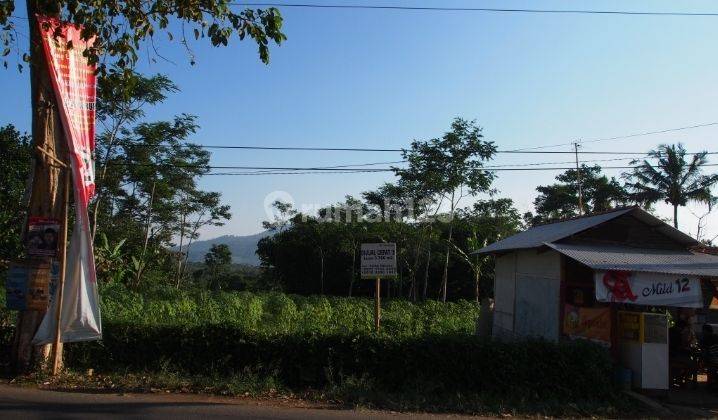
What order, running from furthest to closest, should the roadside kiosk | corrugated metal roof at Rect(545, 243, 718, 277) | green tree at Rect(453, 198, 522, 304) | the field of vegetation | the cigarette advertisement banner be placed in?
1. green tree at Rect(453, 198, 522, 304)
2. the cigarette advertisement banner
3. corrugated metal roof at Rect(545, 243, 718, 277)
4. the roadside kiosk
5. the field of vegetation

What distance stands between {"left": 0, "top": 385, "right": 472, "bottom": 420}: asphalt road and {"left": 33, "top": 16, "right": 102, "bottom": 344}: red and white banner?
3.62 feet

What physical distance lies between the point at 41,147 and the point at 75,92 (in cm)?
107

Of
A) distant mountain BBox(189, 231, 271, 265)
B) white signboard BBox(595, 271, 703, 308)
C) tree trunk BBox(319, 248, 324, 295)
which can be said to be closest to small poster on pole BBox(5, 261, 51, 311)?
white signboard BBox(595, 271, 703, 308)

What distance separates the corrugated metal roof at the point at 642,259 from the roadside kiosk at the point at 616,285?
17mm

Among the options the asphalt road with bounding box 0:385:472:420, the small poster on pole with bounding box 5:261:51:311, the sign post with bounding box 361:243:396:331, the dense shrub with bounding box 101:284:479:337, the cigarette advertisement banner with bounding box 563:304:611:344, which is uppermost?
the sign post with bounding box 361:243:396:331

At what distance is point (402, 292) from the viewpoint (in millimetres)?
40188

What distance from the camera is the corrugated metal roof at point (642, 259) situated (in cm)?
1002

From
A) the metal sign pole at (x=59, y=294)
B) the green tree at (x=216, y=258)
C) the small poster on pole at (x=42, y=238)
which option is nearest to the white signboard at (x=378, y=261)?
the metal sign pole at (x=59, y=294)

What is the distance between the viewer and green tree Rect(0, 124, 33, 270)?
69.1 feet

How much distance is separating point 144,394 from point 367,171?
50.5 feet

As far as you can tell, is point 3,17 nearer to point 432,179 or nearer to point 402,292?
point 432,179

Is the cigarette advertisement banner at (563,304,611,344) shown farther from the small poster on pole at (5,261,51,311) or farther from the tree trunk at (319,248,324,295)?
the tree trunk at (319,248,324,295)

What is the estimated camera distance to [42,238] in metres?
9.30

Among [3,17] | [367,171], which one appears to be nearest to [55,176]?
[3,17]
